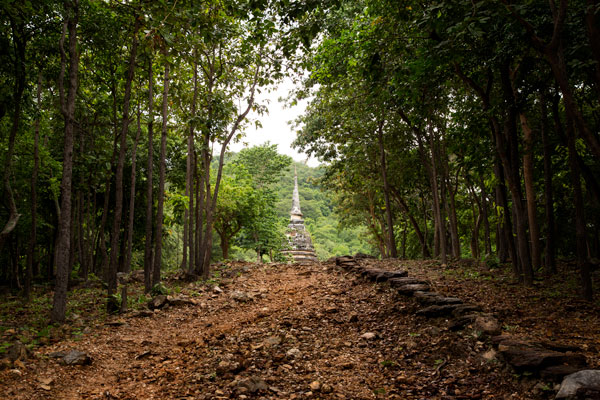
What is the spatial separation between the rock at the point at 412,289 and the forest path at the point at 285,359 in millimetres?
170

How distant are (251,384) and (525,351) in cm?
275

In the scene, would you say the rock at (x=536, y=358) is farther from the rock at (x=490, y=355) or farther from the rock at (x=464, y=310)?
the rock at (x=464, y=310)

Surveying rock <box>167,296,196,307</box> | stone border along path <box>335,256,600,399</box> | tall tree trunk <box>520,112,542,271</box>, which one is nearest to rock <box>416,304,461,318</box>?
stone border along path <box>335,256,600,399</box>

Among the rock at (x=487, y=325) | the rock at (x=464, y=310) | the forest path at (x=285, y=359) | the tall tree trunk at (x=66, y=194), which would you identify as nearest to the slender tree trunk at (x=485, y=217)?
the forest path at (x=285, y=359)

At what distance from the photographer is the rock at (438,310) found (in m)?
4.95

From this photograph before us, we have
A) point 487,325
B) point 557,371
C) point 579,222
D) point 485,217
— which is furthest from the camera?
point 485,217

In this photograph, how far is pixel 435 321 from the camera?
493 cm

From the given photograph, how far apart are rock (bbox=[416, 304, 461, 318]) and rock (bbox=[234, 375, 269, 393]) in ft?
8.48

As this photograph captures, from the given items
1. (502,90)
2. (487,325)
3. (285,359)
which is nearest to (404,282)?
(487,325)

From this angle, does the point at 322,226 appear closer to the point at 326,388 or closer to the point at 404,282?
the point at 404,282

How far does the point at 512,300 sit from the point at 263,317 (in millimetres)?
4289

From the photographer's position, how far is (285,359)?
4.48 m

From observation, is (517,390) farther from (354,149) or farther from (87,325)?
(354,149)

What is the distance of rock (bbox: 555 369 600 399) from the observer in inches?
102
